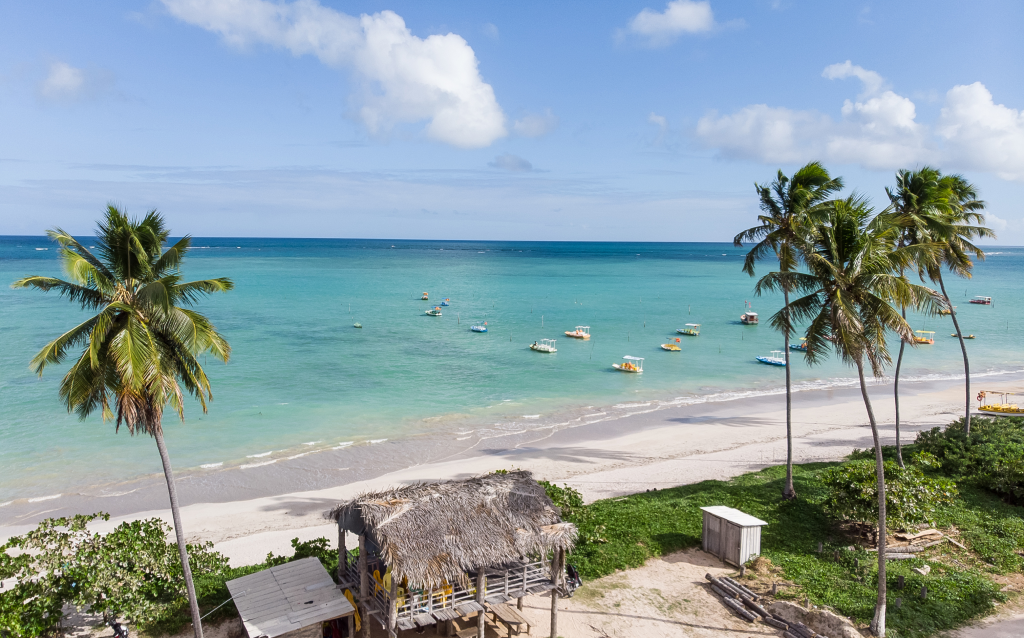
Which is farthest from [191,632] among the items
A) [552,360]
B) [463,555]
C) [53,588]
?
[552,360]

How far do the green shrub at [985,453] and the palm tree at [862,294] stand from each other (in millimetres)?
10236

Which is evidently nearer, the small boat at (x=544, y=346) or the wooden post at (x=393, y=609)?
the wooden post at (x=393, y=609)

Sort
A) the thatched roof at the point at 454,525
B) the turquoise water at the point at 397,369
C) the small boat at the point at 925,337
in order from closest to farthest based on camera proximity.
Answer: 1. the thatched roof at the point at 454,525
2. the turquoise water at the point at 397,369
3. the small boat at the point at 925,337

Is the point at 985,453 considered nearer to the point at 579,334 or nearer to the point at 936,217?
the point at 936,217

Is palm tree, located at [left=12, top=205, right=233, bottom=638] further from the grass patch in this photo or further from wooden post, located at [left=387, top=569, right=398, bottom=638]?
the grass patch

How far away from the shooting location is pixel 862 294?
44.2 feet

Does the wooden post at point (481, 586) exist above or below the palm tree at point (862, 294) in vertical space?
below

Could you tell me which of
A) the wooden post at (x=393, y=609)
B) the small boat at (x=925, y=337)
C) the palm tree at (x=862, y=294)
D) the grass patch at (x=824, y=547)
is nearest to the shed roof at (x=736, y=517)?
the grass patch at (x=824, y=547)

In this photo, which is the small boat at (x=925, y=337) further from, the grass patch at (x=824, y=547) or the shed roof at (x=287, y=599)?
the shed roof at (x=287, y=599)

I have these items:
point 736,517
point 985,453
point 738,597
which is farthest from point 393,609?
point 985,453

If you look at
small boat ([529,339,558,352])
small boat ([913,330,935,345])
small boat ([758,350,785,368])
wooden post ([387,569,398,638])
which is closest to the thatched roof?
wooden post ([387,569,398,638])

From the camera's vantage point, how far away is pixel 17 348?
151 feet

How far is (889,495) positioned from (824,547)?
226 centimetres

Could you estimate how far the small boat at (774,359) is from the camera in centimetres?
4797
